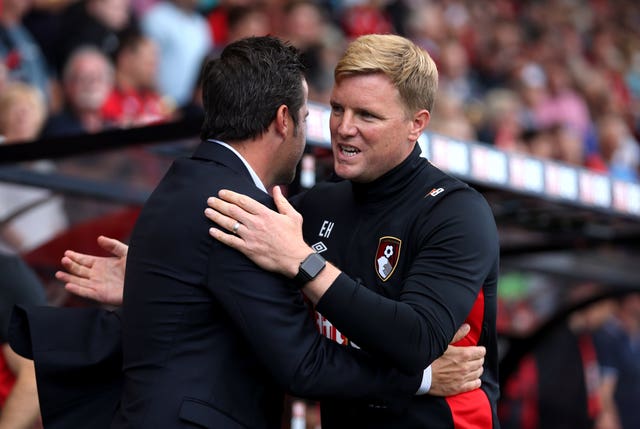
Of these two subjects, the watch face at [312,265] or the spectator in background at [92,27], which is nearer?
the watch face at [312,265]

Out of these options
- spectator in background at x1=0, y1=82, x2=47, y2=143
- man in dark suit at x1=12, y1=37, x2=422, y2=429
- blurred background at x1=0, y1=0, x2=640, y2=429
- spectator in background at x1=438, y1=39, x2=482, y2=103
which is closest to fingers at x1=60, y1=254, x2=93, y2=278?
man in dark suit at x1=12, y1=37, x2=422, y2=429

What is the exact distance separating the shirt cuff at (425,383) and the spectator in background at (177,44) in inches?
202

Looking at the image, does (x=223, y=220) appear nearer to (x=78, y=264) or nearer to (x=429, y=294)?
(x=429, y=294)

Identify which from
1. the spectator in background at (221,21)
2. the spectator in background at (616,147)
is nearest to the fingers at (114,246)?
the spectator in background at (221,21)

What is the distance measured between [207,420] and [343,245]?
59 centimetres

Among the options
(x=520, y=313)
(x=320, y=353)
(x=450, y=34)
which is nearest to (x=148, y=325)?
(x=320, y=353)

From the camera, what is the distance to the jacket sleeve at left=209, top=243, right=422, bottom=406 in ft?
8.23

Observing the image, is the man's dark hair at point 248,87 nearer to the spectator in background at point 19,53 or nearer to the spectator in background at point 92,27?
the spectator in background at point 19,53

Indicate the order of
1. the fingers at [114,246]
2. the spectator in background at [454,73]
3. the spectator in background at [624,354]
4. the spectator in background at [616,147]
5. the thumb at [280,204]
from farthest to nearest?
the spectator in background at [616,147], the spectator in background at [454,73], the spectator in background at [624,354], the fingers at [114,246], the thumb at [280,204]

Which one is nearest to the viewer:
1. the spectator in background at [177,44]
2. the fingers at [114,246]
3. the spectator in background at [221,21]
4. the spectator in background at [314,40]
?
the fingers at [114,246]

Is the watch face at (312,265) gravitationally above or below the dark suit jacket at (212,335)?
above

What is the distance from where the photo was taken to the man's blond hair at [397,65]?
2.73 metres

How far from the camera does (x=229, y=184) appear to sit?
261 centimetres

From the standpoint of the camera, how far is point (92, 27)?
705 centimetres
